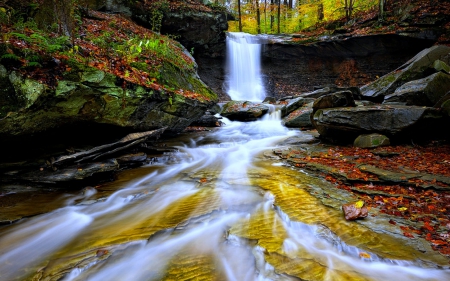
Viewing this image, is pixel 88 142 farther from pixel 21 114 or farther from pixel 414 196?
pixel 414 196

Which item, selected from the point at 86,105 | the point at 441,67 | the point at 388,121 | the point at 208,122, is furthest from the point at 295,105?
the point at 86,105

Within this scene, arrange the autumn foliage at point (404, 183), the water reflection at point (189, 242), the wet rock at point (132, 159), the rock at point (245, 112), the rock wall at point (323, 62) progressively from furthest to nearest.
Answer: the rock wall at point (323, 62) → the rock at point (245, 112) → the wet rock at point (132, 159) → the autumn foliage at point (404, 183) → the water reflection at point (189, 242)

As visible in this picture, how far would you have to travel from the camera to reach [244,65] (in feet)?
65.5

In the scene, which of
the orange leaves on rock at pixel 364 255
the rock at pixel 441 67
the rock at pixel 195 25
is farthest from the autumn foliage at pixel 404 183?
the rock at pixel 195 25

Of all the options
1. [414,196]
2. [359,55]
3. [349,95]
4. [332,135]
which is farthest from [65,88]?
[359,55]

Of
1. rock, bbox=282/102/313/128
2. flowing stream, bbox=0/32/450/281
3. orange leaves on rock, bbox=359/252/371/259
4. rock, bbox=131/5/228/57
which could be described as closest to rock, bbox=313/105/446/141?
flowing stream, bbox=0/32/450/281

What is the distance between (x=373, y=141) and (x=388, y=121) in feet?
2.18

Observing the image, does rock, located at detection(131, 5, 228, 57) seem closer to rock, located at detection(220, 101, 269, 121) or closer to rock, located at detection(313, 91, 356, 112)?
rock, located at detection(220, 101, 269, 121)

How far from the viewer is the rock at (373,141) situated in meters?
6.29

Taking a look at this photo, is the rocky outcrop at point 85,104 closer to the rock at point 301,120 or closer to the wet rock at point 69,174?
the wet rock at point 69,174

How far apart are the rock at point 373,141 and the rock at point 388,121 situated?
7.4 inches

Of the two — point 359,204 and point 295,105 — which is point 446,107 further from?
point 295,105

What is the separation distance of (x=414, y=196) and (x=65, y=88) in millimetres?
6507

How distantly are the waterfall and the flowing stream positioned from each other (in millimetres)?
15625
